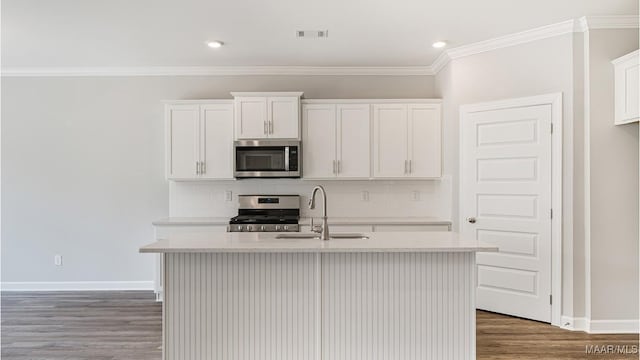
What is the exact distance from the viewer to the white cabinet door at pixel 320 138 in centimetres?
441

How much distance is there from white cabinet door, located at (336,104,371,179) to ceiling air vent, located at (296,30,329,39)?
3.05 ft

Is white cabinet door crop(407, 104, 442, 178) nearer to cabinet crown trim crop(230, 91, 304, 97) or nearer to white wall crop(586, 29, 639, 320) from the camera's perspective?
cabinet crown trim crop(230, 91, 304, 97)

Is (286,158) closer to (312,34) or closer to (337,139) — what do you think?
(337,139)

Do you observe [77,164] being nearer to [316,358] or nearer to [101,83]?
[101,83]

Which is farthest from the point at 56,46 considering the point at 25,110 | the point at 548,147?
the point at 548,147

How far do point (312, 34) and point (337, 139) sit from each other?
3.97 feet

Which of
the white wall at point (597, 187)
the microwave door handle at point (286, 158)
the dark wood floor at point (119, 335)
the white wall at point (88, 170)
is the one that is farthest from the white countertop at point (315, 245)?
the white wall at point (88, 170)

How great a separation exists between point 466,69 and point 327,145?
1597 millimetres

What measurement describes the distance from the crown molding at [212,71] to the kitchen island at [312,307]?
2.72 m

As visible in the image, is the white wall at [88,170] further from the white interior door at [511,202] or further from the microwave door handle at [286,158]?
the white interior door at [511,202]

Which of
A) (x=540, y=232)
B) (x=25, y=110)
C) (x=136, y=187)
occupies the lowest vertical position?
(x=540, y=232)

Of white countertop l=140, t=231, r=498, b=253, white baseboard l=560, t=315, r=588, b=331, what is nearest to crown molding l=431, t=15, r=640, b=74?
white countertop l=140, t=231, r=498, b=253

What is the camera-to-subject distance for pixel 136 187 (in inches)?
184

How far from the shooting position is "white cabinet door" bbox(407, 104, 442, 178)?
14.4 ft
